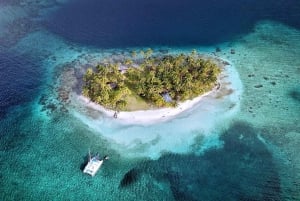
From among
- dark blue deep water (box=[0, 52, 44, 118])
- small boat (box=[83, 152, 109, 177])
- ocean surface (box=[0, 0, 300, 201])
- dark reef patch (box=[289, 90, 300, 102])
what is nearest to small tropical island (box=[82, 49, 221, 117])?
ocean surface (box=[0, 0, 300, 201])

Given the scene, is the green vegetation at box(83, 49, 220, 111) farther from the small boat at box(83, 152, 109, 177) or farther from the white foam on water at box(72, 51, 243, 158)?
the small boat at box(83, 152, 109, 177)


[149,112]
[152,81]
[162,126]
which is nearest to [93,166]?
[162,126]

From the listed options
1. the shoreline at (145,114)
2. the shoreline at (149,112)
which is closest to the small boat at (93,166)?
the shoreline at (149,112)

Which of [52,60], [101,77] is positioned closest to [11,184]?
[101,77]

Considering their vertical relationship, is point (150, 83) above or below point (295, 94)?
above

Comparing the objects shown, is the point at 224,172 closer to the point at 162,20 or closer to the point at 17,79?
the point at 17,79

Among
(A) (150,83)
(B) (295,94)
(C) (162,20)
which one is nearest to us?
(A) (150,83)

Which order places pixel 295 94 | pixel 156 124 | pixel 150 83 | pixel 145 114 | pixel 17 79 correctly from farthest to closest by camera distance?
pixel 17 79 < pixel 295 94 < pixel 150 83 < pixel 145 114 < pixel 156 124

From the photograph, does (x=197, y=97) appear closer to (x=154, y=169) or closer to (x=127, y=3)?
(x=154, y=169)
